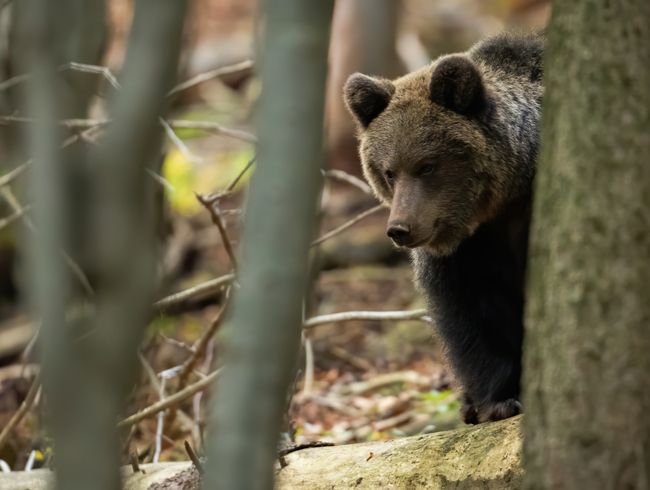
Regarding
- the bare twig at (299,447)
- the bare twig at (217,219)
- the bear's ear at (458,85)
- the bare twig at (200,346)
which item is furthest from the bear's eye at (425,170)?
the bare twig at (200,346)

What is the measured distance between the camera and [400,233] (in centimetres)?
554

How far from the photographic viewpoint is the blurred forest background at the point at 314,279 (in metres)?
7.27

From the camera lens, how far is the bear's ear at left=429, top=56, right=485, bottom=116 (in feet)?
18.8

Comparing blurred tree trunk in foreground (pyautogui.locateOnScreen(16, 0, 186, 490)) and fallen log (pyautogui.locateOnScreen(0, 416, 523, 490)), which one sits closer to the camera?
blurred tree trunk in foreground (pyautogui.locateOnScreen(16, 0, 186, 490))

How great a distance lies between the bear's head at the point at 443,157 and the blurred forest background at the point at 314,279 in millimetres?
902

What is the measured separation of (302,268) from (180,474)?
2.92m

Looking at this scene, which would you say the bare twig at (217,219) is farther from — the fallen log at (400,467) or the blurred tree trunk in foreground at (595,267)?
the blurred tree trunk in foreground at (595,267)

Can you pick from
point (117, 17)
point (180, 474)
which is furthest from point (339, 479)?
point (117, 17)

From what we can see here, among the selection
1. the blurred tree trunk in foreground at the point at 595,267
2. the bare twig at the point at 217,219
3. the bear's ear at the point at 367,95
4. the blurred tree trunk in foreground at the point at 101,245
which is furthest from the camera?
the bare twig at the point at 217,219

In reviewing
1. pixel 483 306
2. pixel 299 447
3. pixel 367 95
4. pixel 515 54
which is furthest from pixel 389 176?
pixel 299 447

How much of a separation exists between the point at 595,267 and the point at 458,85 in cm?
271

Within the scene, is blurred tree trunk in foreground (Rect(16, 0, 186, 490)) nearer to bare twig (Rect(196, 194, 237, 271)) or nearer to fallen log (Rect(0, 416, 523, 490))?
fallen log (Rect(0, 416, 523, 490))

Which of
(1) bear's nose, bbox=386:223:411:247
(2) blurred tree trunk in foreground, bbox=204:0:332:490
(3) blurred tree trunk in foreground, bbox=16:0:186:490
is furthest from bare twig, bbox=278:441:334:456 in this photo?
(3) blurred tree trunk in foreground, bbox=16:0:186:490

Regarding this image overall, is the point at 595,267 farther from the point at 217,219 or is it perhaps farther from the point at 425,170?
the point at 217,219
